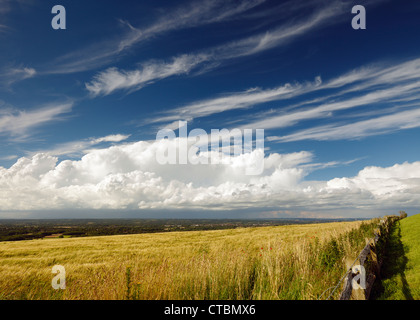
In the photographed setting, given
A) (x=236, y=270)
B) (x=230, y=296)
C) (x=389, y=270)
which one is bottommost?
(x=389, y=270)

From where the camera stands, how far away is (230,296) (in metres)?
5.76

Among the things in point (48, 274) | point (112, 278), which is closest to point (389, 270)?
point (112, 278)

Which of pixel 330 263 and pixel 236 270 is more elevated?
pixel 236 270

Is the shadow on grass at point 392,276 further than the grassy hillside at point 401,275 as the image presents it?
Yes

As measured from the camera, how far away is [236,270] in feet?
20.5

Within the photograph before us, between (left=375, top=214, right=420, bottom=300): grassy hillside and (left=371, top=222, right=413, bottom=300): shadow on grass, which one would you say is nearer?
(left=375, top=214, right=420, bottom=300): grassy hillside

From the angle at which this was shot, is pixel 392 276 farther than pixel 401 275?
Yes
